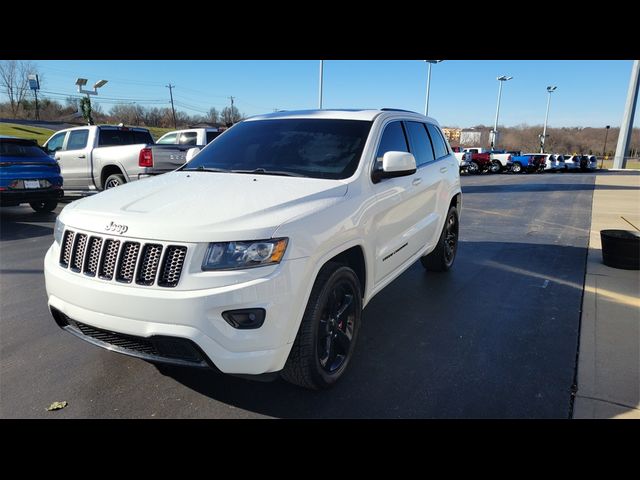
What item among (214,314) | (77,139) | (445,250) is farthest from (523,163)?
(214,314)

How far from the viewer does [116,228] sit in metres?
2.48

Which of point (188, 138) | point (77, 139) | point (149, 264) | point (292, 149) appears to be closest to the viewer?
point (149, 264)

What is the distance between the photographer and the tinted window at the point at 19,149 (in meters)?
8.59

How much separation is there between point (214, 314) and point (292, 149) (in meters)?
1.83

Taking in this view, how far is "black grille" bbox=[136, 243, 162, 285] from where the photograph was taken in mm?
2355

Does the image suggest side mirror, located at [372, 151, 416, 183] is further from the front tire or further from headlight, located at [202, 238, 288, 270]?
the front tire

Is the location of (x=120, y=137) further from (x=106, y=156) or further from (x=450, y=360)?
(x=450, y=360)

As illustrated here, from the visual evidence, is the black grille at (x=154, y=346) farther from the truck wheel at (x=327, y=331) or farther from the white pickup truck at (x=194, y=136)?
the white pickup truck at (x=194, y=136)

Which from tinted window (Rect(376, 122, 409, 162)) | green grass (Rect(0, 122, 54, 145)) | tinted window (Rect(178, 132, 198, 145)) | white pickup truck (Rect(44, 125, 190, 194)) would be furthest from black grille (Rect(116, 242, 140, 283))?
green grass (Rect(0, 122, 54, 145))

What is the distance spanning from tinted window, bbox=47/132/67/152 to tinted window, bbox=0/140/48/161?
285 centimetres

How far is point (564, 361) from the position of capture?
3393mm

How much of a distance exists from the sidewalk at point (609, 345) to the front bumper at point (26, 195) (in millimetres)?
9710
